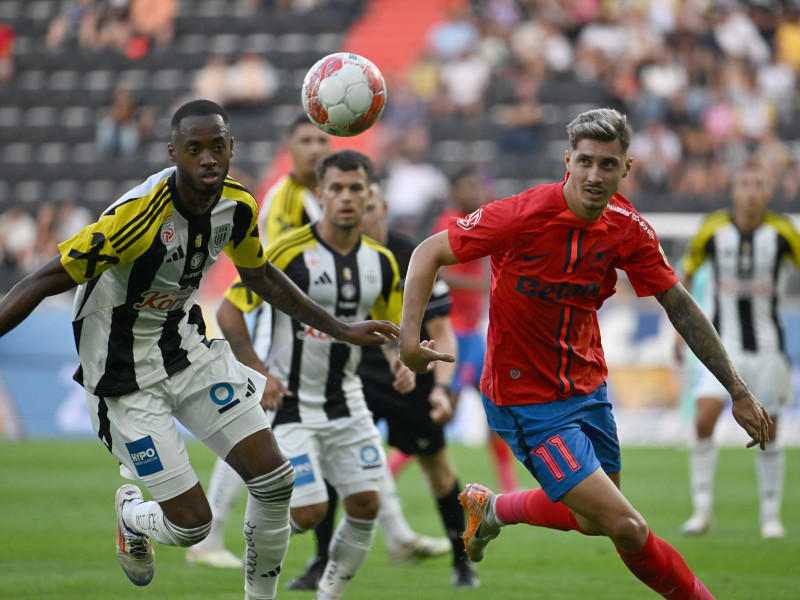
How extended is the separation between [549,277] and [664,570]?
1348 millimetres

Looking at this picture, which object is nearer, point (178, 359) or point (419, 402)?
point (178, 359)

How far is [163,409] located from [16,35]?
2253cm

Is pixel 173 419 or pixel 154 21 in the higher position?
pixel 154 21

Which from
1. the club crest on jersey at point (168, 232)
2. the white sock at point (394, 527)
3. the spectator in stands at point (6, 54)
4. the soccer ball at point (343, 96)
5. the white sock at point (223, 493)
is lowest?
the white sock at point (394, 527)

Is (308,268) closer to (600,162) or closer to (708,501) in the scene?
(600,162)

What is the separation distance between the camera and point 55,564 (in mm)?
7379

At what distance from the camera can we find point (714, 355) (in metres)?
4.98

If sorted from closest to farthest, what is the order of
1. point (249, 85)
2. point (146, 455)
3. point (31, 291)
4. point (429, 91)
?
point (31, 291), point (146, 455), point (429, 91), point (249, 85)

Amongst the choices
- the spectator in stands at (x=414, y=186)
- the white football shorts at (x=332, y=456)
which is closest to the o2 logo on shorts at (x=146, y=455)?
the white football shorts at (x=332, y=456)

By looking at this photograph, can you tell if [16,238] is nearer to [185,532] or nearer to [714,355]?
[185,532]

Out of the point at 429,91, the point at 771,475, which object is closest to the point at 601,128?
the point at 771,475

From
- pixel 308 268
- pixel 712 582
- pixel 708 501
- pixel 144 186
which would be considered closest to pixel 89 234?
pixel 144 186

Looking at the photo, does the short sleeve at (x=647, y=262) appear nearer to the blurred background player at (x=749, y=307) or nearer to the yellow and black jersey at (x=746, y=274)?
the blurred background player at (x=749, y=307)

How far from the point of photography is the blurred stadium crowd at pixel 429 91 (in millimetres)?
19359
